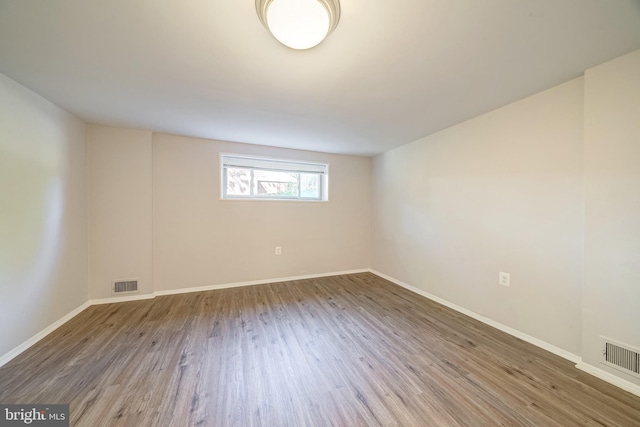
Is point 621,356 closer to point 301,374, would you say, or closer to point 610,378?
point 610,378

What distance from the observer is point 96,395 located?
1.32 metres

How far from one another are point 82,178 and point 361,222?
4.02 metres

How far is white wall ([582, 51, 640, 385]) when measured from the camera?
1.38 metres

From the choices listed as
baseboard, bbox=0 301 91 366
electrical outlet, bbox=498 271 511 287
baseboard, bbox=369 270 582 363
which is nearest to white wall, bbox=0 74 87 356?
baseboard, bbox=0 301 91 366

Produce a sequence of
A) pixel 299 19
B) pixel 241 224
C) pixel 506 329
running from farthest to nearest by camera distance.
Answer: pixel 241 224 < pixel 506 329 < pixel 299 19

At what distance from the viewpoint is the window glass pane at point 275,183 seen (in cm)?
342

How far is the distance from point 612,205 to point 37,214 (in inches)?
183

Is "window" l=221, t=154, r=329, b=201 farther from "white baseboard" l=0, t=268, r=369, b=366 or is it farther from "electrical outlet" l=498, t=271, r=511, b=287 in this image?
"electrical outlet" l=498, t=271, r=511, b=287

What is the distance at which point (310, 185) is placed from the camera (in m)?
3.80

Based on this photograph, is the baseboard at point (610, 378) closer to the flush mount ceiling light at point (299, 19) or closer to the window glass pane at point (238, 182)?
the flush mount ceiling light at point (299, 19)

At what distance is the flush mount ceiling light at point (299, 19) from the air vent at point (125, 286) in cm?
330

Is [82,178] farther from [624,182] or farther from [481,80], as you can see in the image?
[624,182]

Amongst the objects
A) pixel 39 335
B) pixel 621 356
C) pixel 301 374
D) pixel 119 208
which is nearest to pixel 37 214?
pixel 119 208

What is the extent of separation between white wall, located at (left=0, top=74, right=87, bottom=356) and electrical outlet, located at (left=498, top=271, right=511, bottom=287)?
4.31m
